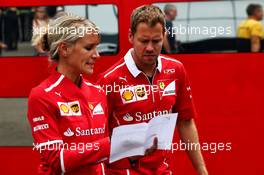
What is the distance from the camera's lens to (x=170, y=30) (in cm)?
483

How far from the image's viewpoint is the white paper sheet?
2.76 metres

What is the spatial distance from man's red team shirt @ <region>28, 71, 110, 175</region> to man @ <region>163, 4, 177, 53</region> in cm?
227

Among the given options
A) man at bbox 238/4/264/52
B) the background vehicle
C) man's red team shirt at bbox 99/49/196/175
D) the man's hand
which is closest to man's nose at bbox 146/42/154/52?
man's red team shirt at bbox 99/49/196/175

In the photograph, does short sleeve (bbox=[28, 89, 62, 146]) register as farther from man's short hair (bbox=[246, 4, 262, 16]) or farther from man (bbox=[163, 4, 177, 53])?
man's short hair (bbox=[246, 4, 262, 16])

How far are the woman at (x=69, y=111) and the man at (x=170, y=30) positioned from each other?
2.21 metres

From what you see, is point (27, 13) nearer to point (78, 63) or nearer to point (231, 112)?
point (231, 112)

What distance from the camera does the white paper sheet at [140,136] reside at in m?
2.76

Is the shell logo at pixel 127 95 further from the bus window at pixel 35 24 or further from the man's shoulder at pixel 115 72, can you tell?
the bus window at pixel 35 24

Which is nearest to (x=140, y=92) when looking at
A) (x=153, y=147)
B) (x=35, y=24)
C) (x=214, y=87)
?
(x=153, y=147)

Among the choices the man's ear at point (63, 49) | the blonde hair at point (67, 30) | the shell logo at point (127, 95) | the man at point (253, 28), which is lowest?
the shell logo at point (127, 95)

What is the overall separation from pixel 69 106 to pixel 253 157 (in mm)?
2661

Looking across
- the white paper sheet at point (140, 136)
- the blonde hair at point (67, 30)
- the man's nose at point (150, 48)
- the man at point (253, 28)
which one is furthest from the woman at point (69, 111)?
the man at point (253, 28)

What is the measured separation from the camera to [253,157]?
15.8 ft

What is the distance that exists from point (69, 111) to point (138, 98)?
74 cm
